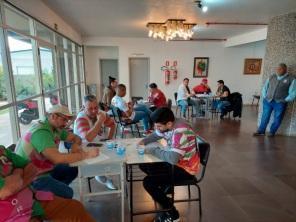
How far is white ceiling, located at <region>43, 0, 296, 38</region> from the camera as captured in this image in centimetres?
367

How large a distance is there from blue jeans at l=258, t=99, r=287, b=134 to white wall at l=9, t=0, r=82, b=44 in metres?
4.86

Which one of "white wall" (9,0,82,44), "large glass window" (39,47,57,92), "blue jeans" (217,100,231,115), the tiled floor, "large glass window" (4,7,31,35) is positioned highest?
"white wall" (9,0,82,44)

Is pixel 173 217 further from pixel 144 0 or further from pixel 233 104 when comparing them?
pixel 233 104

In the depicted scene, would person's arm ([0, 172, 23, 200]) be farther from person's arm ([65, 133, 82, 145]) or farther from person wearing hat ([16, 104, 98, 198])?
person's arm ([65, 133, 82, 145])

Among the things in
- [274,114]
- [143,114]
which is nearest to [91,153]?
[143,114]

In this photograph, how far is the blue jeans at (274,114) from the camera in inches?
178

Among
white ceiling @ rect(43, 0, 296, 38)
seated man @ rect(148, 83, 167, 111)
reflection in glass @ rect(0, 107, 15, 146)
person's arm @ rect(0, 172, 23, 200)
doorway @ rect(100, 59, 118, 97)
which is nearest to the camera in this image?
person's arm @ rect(0, 172, 23, 200)

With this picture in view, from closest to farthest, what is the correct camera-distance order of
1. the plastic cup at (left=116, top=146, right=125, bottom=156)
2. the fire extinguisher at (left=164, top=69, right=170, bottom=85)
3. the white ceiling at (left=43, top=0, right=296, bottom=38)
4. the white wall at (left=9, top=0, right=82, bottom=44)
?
the plastic cup at (left=116, top=146, right=125, bottom=156), the white wall at (left=9, top=0, right=82, bottom=44), the white ceiling at (left=43, top=0, right=296, bottom=38), the fire extinguisher at (left=164, top=69, right=170, bottom=85)

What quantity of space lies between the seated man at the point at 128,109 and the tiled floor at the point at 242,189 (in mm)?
1546

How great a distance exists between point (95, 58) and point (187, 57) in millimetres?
3615

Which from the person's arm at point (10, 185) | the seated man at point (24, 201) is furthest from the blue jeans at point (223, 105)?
the person's arm at point (10, 185)

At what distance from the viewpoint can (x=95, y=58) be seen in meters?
8.20

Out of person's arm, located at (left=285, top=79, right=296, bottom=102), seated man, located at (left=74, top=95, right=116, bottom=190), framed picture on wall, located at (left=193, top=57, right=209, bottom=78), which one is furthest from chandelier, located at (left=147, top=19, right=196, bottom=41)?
seated man, located at (left=74, top=95, right=116, bottom=190)

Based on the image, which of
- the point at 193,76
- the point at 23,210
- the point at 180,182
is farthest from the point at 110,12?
the point at 193,76
